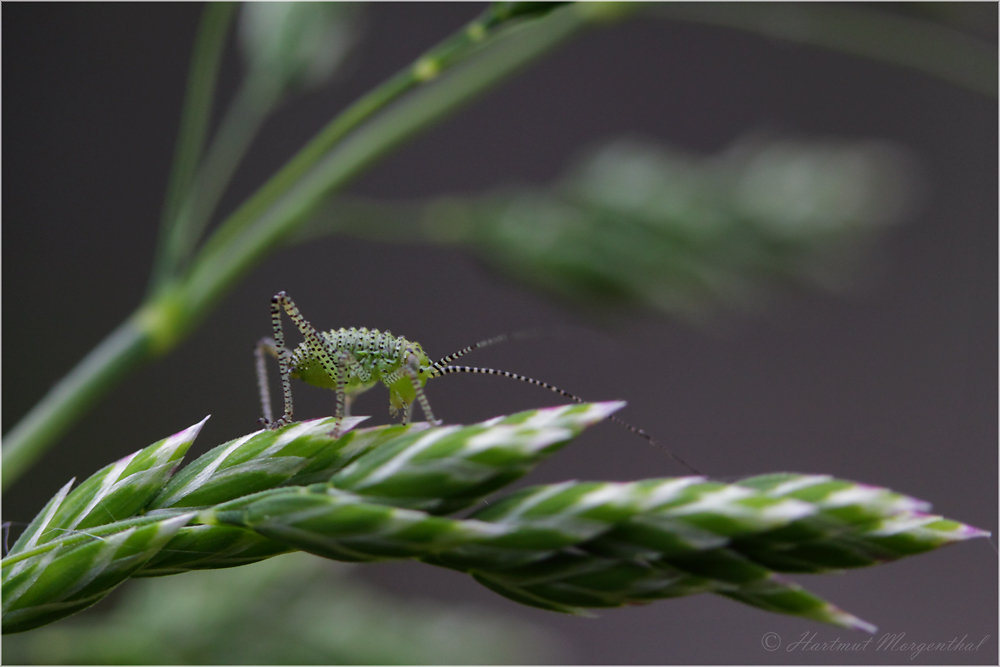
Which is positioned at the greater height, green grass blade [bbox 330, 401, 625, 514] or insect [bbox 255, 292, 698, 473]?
insect [bbox 255, 292, 698, 473]

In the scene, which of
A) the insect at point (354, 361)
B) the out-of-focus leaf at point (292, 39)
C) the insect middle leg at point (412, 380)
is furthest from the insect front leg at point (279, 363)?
the out-of-focus leaf at point (292, 39)

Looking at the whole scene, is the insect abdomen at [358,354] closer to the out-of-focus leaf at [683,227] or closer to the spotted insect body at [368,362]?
the spotted insect body at [368,362]

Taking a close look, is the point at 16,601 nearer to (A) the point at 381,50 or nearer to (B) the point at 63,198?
(B) the point at 63,198

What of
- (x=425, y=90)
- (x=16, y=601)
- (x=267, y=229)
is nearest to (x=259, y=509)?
(x=16, y=601)

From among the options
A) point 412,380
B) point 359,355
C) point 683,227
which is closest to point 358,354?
point 359,355

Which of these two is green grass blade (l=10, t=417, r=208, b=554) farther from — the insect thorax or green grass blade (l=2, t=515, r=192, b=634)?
the insect thorax

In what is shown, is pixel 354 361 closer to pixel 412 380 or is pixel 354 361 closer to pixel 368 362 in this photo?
pixel 368 362

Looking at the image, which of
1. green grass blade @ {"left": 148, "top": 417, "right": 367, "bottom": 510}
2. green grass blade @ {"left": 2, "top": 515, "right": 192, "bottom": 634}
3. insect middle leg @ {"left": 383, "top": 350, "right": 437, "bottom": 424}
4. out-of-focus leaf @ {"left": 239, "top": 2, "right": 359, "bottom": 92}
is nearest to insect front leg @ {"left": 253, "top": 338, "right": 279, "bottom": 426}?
insect middle leg @ {"left": 383, "top": 350, "right": 437, "bottom": 424}

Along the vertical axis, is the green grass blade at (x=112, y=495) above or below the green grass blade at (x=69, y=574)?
above
